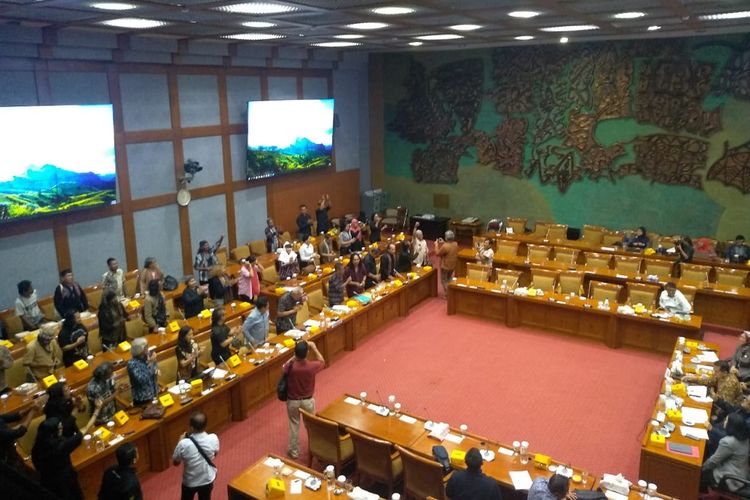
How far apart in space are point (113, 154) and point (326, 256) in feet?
15.5

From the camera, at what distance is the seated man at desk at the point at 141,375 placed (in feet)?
22.7

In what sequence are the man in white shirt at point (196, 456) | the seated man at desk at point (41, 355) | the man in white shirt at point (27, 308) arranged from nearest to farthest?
the man in white shirt at point (196, 456), the seated man at desk at point (41, 355), the man in white shirt at point (27, 308)

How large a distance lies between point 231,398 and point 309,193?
912cm

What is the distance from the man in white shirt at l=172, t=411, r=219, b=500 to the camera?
5.49 metres

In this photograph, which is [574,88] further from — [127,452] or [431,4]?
[127,452]

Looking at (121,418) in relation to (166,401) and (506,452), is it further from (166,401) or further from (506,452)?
(506,452)

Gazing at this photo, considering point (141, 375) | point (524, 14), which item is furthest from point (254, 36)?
point (141, 375)

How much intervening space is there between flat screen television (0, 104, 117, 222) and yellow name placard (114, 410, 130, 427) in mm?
4825

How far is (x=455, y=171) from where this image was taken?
17.4 meters

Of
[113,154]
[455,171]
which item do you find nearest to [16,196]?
[113,154]

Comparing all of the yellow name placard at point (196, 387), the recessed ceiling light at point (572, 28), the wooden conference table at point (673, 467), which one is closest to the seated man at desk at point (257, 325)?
the yellow name placard at point (196, 387)

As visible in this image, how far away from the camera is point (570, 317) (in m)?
10.6

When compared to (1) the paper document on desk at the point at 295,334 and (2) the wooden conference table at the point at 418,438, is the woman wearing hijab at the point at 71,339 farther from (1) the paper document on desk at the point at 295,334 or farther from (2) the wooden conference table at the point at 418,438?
(2) the wooden conference table at the point at 418,438

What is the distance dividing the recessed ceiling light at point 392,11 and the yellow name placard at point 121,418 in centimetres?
549
